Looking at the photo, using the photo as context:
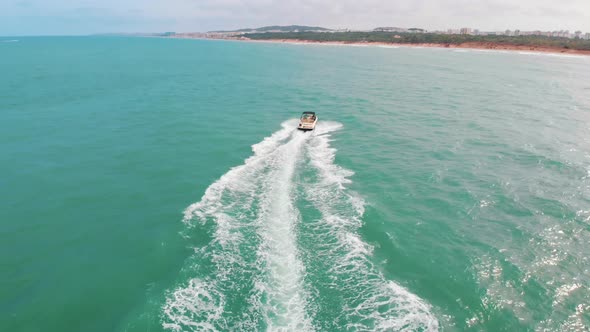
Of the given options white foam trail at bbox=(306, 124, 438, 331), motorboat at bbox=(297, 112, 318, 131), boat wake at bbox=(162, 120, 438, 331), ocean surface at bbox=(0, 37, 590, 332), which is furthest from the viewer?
motorboat at bbox=(297, 112, 318, 131)

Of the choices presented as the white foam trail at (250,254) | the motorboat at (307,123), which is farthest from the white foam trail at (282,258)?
the motorboat at (307,123)

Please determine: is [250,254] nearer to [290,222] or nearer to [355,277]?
[290,222]

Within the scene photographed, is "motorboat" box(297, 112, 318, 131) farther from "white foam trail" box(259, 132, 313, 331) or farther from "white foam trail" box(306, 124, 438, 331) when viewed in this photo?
"white foam trail" box(306, 124, 438, 331)

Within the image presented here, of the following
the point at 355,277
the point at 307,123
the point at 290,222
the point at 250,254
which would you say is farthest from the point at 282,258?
the point at 307,123

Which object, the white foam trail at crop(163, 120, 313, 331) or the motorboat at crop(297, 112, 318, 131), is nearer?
the white foam trail at crop(163, 120, 313, 331)

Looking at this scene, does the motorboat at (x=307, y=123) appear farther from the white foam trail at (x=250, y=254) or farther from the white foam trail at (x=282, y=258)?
the white foam trail at (x=282, y=258)

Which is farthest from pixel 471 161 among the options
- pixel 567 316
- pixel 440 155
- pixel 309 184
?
pixel 567 316

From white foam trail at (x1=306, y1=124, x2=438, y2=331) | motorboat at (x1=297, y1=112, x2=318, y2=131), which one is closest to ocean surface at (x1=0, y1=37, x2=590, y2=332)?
white foam trail at (x1=306, y1=124, x2=438, y2=331)
